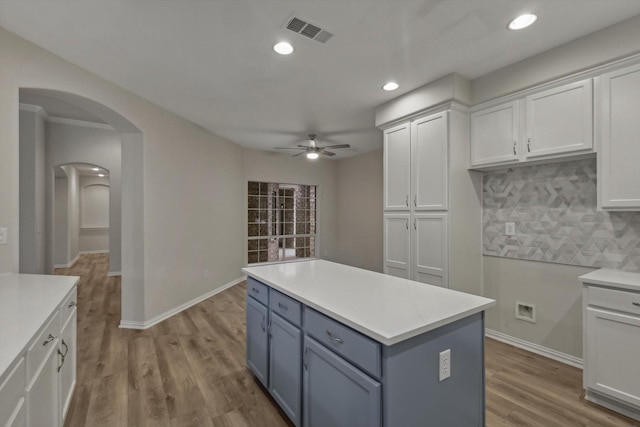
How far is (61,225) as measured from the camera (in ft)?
23.6

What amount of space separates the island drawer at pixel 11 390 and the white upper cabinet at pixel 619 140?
11.2ft

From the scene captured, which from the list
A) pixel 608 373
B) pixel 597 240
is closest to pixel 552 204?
pixel 597 240

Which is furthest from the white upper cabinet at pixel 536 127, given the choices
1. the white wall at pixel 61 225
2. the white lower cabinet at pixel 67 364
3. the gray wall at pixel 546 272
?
the white wall at pixel 61 225

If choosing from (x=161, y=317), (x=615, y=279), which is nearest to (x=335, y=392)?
(x=615, y=279)

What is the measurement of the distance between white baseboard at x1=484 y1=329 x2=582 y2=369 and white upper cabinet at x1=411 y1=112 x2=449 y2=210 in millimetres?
1322

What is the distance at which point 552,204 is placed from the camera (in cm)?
266

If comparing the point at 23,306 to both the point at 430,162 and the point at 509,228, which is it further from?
the point at 509,228

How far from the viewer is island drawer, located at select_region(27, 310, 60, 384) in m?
1.20

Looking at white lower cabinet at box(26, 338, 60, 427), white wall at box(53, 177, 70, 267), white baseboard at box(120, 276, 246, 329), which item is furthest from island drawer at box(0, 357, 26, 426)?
white wall at box(53, 177, 70, 267)

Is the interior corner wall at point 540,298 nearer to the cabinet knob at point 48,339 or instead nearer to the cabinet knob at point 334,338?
the cabinet knob at point 334,338

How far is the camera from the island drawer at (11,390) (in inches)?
37.1

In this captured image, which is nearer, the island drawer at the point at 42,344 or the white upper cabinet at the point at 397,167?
the island drawer at the point at 42,344

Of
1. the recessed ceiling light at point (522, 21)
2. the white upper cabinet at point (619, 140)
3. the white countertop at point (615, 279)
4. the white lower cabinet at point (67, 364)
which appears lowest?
the white lower cabinet at point (67, 364)

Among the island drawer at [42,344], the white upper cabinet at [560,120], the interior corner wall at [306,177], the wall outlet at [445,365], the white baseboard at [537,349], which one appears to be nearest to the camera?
the island drawer at [42,344]
